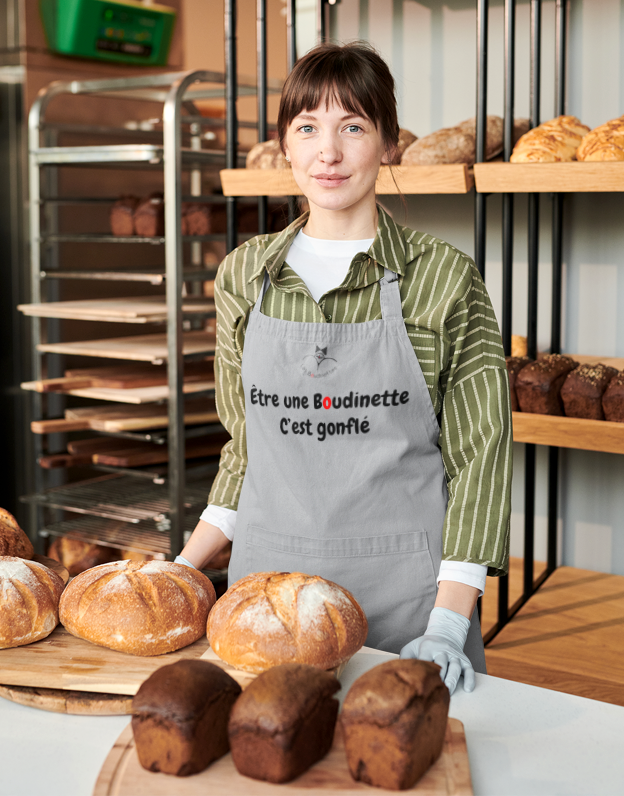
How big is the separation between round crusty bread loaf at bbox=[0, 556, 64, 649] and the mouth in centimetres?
65

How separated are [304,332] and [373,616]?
440 mm

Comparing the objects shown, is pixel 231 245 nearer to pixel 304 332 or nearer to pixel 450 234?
pixel 450 234

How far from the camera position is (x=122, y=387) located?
2781 millimetres

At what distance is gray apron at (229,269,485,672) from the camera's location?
4.10ft

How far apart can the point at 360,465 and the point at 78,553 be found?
201 centimetres

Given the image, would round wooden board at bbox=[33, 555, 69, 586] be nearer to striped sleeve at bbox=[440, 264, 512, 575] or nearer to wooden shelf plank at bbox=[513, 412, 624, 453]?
striped sleeve at bbox=[440, 264, 512, 575]

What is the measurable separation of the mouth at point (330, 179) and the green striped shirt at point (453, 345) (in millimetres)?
110

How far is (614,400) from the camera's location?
2.02m

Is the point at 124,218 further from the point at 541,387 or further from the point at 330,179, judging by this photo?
the point at 330,179

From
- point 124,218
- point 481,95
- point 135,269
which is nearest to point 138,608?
point 481,95

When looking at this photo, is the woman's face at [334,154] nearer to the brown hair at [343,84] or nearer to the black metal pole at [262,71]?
the brown hair at [343,84]

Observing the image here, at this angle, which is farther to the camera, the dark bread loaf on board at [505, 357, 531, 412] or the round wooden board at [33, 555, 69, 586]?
the dark bread loaf on board at [505, 357, 531, 412]

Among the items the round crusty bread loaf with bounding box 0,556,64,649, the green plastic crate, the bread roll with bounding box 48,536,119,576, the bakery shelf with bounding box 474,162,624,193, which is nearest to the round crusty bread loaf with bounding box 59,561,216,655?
the round crusty bread loaf with bounding box 0,556,64,649

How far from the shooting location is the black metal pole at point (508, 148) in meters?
2.05
